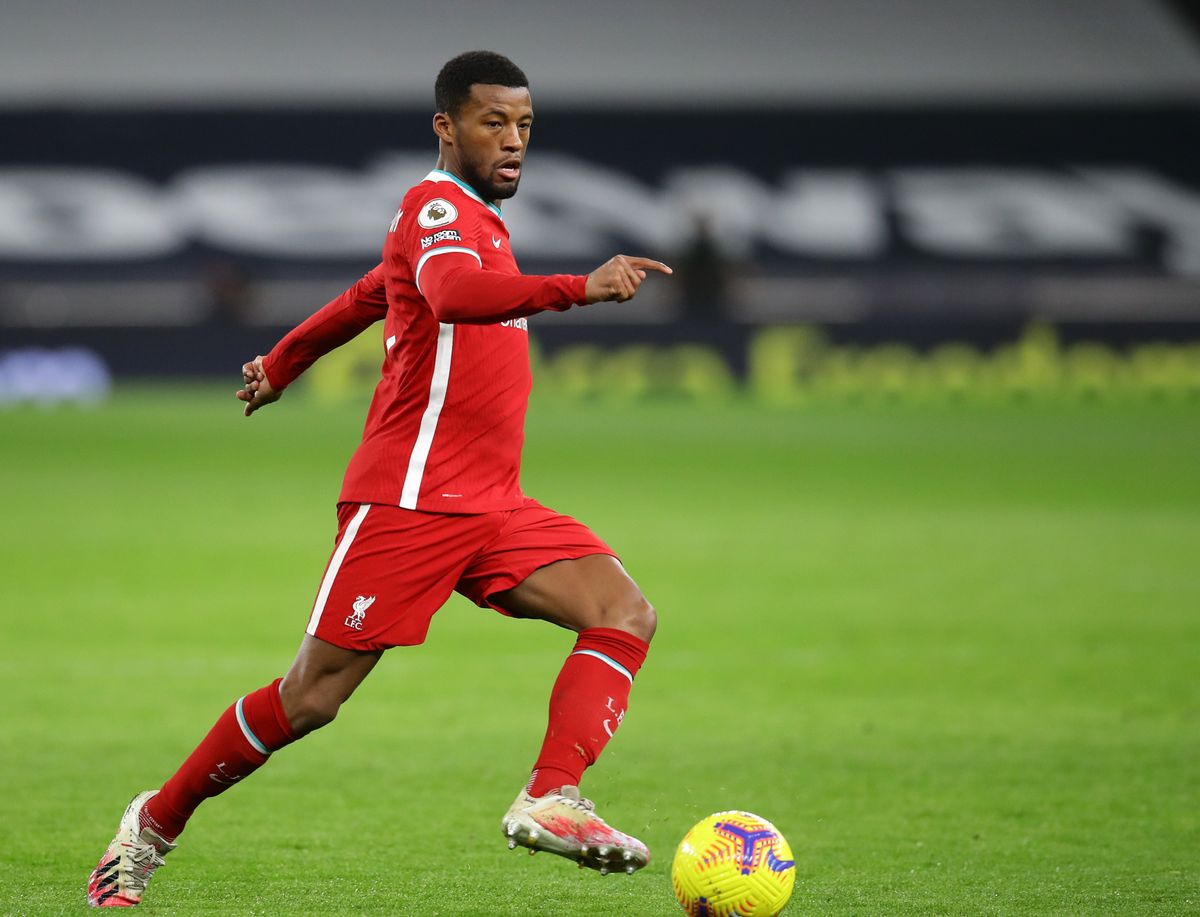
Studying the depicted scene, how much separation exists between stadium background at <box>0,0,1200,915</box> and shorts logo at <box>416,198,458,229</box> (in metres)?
1.74

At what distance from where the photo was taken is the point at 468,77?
4430 mm

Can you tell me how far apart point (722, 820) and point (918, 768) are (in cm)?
213

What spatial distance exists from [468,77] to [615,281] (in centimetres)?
83

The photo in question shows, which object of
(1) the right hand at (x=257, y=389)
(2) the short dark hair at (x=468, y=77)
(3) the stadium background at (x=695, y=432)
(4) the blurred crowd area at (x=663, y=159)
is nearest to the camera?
(2) the short dark hair at (x=468, y=77)

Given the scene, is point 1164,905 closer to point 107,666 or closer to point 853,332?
point 107,666

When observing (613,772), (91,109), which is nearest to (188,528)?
(613,772)

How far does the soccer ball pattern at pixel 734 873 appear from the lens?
408cm

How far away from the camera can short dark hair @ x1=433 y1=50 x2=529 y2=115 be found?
4.43 meters

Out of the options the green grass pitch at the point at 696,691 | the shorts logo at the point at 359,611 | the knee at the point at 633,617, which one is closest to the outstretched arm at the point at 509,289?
the shorts logo at the point at 359,611

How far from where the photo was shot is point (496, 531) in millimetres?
4492

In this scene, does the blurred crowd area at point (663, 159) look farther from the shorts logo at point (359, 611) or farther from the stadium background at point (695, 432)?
the shorts logo at point (359, 611)

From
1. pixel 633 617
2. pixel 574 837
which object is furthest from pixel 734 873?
pixel 633 617

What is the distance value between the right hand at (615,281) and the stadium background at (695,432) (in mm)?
1641

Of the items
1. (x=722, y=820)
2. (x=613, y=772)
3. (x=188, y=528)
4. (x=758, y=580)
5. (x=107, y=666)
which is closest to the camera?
(x=722, y=820)
